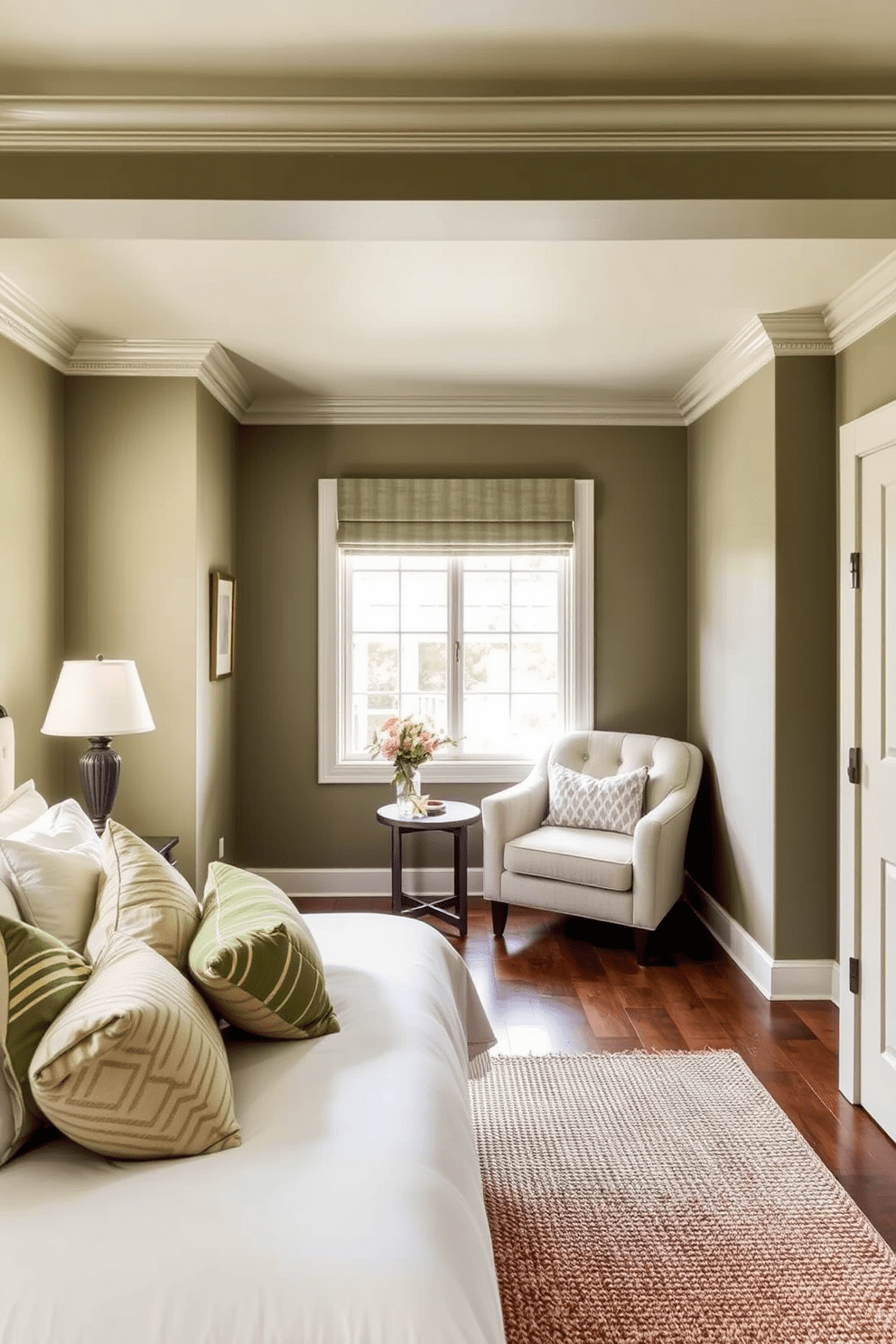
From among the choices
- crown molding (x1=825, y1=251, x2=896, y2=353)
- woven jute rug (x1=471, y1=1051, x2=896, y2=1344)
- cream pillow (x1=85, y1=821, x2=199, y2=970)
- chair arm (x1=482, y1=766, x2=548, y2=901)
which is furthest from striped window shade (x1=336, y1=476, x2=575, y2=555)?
cream pillow (x1=85, y1=821, x2=199, y2=970)

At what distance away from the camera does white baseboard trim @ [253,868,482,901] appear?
16.5 ft

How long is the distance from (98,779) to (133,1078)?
7.19 feet

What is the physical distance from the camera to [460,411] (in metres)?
4.93

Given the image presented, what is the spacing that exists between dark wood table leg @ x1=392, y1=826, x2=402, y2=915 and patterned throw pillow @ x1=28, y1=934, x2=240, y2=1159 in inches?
118

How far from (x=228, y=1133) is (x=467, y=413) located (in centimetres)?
411

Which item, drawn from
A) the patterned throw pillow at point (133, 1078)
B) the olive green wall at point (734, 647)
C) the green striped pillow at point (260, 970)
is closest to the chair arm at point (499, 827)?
the olive green wall at point (734, 647)

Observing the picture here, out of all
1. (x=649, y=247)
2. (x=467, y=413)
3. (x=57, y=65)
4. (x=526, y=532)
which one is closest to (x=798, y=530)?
(x=649, y=247)

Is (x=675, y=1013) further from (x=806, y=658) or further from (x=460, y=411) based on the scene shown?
(x=460, y=411)

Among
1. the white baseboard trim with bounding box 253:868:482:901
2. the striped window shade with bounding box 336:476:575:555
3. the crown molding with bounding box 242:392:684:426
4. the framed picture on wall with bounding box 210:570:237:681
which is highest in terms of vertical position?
the crown molding with bounding box 242:392:684:426

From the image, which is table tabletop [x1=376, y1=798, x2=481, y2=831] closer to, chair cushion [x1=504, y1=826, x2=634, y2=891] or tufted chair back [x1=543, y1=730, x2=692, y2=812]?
chair cushion [x1=504, y1=826, x2=634, y2=891]

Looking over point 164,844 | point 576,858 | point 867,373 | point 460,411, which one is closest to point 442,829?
point 576,858

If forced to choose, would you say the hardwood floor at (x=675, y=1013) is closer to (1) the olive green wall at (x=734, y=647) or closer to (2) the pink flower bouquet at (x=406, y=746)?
(1) the olive green wall at (x=734, y=647)

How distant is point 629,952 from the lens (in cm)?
427

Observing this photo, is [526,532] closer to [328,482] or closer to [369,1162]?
[328,482]
